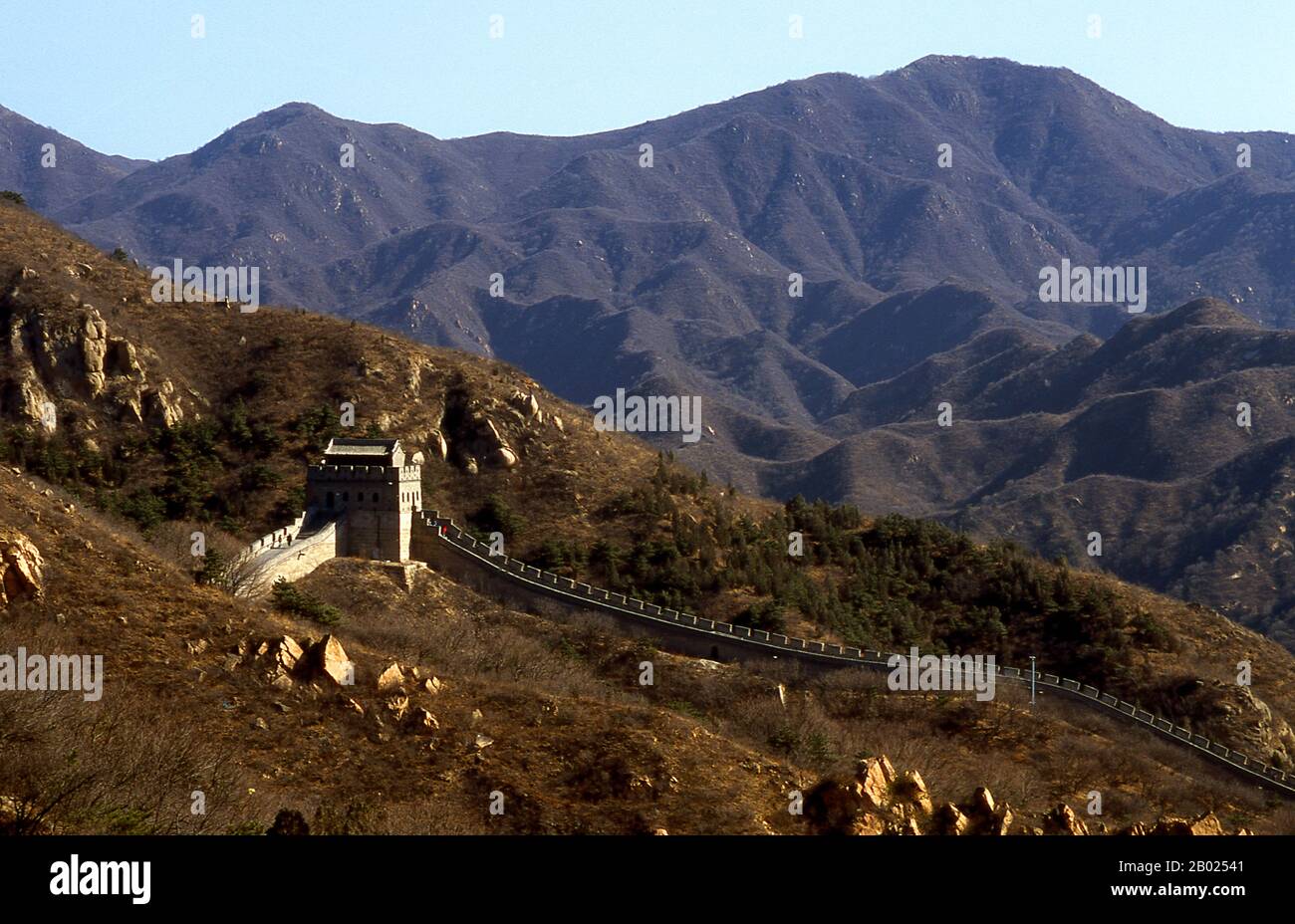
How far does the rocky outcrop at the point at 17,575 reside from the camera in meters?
46.8

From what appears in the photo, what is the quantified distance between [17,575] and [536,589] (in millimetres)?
32597

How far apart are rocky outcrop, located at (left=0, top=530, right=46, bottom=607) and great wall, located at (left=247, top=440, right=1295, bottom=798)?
24945mm

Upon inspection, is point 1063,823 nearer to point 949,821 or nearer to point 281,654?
point 949,821

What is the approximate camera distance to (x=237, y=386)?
314ft

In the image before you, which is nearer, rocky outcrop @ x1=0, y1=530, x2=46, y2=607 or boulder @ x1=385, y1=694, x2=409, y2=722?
boulder @ x1=385, y1=694, x2=409, y2=722

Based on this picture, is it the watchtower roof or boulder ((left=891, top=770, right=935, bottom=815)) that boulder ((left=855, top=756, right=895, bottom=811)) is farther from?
the watchtower roof

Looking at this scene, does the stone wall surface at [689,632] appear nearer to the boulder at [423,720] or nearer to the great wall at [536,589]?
the great wall at [536,589]

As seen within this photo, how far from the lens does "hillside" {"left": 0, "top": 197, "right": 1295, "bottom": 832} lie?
43.3m

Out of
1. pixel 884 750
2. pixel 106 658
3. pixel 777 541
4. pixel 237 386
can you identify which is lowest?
pixel 884 750

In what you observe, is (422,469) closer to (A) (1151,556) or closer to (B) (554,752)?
(B) (554,752)

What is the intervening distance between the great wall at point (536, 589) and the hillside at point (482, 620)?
153 cm

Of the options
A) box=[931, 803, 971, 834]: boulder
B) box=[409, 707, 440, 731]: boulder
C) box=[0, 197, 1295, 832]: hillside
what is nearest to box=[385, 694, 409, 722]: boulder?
box=[0, 197, 1295, 832]: hillside

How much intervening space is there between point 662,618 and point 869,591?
17.8 meters
